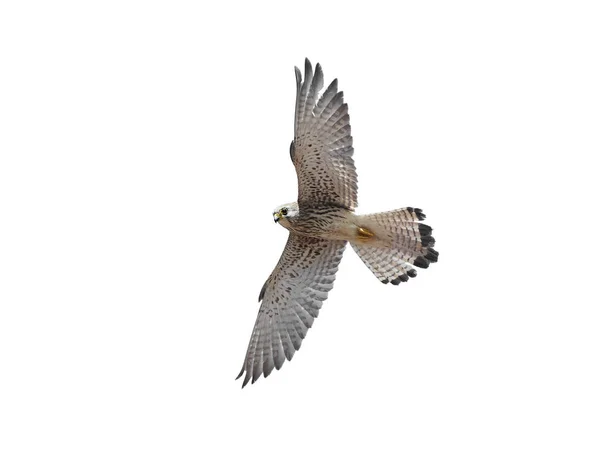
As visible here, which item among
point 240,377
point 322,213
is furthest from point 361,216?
point 240,377

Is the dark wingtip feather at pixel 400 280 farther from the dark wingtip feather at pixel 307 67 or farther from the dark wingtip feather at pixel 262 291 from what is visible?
the dark wingtip feather at pixel 307 67

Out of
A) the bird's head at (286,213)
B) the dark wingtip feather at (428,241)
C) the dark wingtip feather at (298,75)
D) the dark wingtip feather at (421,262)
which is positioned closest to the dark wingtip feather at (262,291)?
the bird's head at (286,213)

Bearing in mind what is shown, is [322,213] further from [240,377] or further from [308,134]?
[240,377]

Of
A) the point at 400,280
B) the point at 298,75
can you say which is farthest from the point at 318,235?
the point at 298,75

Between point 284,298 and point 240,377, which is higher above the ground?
point 284,298

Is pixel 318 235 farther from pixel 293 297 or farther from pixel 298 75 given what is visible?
pixel 298 75

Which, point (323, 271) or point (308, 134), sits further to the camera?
point (323, 271)

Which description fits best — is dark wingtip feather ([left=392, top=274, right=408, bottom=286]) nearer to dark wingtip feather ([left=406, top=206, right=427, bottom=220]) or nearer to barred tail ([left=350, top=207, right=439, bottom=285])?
barred tail ([left=350, top=207, right=439, bottom=285])

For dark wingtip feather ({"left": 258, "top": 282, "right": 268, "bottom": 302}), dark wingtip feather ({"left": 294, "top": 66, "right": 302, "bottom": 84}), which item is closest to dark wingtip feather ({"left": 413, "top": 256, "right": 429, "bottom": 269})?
dark wingtip feather ({"left": 258, "top": 282, "right": 268, "bottom": 302})
